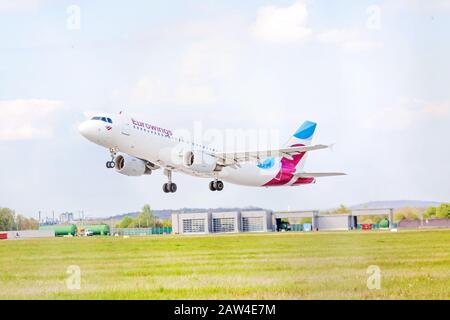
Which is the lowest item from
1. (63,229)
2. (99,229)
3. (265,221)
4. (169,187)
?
(99,229)

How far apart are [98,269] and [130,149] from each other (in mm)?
22763

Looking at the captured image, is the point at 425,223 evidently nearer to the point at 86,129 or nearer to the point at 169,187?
the point at 169,187

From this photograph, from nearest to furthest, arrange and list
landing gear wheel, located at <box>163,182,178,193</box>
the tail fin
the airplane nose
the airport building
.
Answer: the airplane nose, landing gear wheel, located at <box>163,182,178,193</box>, the airport building, the tail fin

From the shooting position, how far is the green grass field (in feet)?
83.0

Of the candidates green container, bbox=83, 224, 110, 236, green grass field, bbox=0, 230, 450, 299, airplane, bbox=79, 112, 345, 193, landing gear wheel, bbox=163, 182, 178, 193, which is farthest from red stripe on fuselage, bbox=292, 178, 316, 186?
green grass field, bbox=0, 230, 450, 299

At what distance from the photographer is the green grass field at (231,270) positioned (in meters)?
25.3

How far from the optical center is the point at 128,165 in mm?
56969

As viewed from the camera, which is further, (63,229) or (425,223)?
(63,229)

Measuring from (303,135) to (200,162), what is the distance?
22.6m

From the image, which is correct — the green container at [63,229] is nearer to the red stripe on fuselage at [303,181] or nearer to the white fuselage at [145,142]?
the white fuselage at [145,142]

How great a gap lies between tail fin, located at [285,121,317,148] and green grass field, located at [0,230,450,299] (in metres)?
32.9

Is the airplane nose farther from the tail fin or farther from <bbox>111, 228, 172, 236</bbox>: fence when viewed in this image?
the tail fin

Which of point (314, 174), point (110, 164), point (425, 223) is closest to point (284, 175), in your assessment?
point (314, 174)
